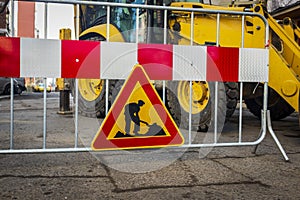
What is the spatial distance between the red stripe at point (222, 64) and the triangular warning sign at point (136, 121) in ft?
2.31

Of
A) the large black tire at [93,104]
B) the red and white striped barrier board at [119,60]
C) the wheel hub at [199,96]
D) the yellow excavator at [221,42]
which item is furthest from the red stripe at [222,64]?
the large black tire at [93,104]

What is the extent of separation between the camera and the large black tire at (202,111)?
5152 mm

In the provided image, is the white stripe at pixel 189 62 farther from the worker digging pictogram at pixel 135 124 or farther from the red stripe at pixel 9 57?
the red stripe at pixel 9 57

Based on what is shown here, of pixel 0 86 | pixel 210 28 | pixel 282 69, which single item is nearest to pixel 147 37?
pixel 210 28

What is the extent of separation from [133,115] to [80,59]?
0.69 meters

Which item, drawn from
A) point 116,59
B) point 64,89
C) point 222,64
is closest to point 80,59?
point 116,59

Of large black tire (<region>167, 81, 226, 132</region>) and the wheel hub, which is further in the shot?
the wheel hub

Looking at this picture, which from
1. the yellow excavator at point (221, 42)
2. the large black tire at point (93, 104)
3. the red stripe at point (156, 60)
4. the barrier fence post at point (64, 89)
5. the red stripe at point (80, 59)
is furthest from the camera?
the barrier fence post at point (64, 89)

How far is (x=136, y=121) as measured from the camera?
10.3ft

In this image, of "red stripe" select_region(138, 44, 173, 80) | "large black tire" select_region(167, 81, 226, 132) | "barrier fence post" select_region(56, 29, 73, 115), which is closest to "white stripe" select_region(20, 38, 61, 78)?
"red stripe" select_region(138, 44, 173, 80)

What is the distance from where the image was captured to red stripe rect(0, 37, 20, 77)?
306 cm

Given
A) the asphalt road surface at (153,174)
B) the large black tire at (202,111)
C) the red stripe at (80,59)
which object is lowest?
the asphalt road surface at (153,174)

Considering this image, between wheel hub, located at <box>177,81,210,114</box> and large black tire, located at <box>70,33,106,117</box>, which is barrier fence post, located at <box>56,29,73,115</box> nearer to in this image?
large black tire, located at <box>70,33,106,117</box>

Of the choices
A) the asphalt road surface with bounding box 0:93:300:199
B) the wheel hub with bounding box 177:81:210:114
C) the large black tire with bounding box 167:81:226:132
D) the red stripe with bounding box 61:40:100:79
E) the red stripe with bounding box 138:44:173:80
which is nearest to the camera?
the asphalt road surface with bounding box 0:93:300:199
